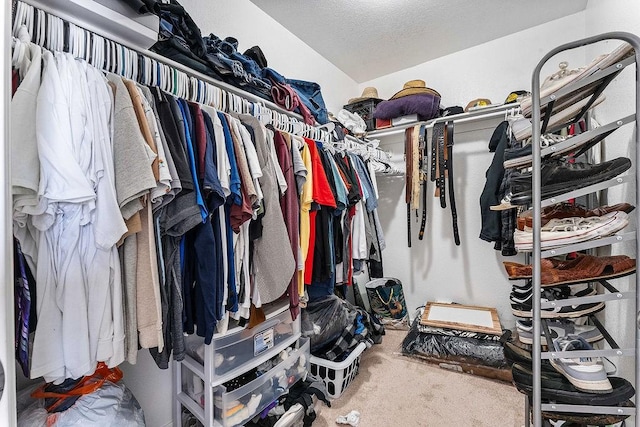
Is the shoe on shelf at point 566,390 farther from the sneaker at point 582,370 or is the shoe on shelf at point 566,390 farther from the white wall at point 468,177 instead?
the white wall at point 468,177

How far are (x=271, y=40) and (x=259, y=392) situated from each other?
7.27 feet

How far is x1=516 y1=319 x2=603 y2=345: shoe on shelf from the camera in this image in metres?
0.95

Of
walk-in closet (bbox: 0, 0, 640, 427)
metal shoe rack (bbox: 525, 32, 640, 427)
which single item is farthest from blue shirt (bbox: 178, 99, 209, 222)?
metal shoe rack (bbox: 525, 32, 640, 427)

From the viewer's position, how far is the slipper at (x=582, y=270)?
0.76 meters

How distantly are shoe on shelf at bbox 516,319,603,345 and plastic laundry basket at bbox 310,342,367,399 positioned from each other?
96 cm

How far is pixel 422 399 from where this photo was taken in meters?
1.57

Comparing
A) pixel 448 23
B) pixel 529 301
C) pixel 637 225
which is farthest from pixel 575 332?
pixel 448 23

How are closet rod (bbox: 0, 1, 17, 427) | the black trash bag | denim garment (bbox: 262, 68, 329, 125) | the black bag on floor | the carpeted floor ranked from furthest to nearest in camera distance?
the black bag on floor < denim garment (bbox: 262, 68, 329, 125) < the black trash bag < the carpeted floor < closet rod (bbox: 0, 1, 17, 427)

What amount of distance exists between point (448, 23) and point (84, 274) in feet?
8.58

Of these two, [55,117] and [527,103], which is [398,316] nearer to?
[527,103]

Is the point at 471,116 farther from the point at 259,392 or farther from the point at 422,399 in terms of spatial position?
the point at 259,392

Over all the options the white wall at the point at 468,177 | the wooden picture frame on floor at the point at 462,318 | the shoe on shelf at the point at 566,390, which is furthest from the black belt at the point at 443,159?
the shoe on shelf at the point at 566,390

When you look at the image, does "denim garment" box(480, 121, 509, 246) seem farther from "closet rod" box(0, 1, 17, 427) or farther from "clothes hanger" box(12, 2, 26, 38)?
"clothes hanger" box(12, 2, 26, 38)

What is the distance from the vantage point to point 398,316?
2.50 metres
